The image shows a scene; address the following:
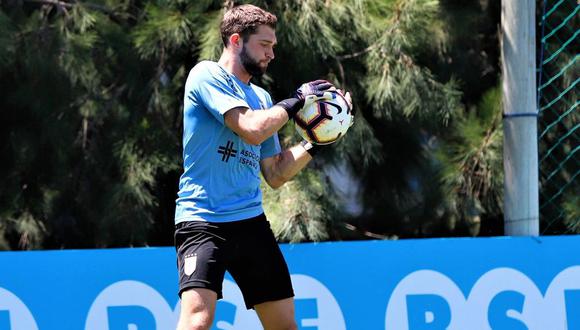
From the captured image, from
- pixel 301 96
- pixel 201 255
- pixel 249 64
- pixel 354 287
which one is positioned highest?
pixel 249 64

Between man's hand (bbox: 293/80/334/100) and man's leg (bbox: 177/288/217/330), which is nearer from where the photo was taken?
man's leg (bbox: 177/288/217/330)

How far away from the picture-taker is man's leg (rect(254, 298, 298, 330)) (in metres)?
3.31

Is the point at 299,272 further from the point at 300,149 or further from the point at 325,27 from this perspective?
the point at 325,27

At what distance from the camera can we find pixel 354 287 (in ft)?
13.8

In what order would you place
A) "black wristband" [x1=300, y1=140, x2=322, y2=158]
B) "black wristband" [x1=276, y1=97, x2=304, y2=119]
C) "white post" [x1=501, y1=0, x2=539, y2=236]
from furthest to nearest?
"white post" [x1=501, y1=0, x2=539, y2=236] → "black wristband" [x1=300, y1=140, x2=322, y2=158] → "black wristband" [x1=276, y1=97, x2=304, y2=119]

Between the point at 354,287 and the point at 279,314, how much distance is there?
0.95 m

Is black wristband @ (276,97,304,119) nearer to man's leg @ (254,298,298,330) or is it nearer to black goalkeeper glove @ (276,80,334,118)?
black goalkeeper glove @ (276,80,334,118)

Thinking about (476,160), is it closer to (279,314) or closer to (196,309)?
(279,314)

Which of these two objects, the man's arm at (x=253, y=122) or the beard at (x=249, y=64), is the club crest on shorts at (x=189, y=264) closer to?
the man's arm at (x=253, y=122)

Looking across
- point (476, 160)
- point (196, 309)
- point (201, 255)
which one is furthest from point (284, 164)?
point (476, 160)

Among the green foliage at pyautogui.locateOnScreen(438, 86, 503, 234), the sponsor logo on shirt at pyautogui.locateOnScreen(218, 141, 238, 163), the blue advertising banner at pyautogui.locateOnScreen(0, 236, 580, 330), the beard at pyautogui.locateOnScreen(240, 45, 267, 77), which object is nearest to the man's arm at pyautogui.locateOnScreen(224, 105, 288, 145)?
the sponsor logo on shirt at pyautogui.locateOnScreen(218, 141, 238, 163)

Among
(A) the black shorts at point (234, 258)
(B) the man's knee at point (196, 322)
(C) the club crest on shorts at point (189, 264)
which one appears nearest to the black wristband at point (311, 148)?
(A) the black shorts at point (234, 258)

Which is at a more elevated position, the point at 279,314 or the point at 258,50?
the point at 258,50

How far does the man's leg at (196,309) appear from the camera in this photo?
10.1 ft
